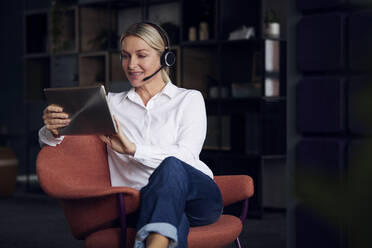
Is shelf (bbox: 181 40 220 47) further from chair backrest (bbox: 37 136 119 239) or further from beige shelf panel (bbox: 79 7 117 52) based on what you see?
chair backrest (bbox: 37 136 119 239)

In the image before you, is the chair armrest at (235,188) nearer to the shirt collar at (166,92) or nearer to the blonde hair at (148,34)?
the shirt collar at (166,92)

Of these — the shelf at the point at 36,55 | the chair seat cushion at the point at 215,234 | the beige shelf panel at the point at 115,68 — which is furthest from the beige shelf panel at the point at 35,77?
the chair seat cushion at the point at 215,234

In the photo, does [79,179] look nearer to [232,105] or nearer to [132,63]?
[132,63]

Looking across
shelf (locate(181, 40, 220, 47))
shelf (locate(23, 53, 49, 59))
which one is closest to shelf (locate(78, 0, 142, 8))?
shelf (locate(23, 53, 49, 59))

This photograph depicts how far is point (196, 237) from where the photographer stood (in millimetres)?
2115

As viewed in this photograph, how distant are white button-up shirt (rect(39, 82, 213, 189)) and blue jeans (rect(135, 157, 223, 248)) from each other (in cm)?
17

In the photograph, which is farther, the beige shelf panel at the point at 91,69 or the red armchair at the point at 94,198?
the beige shelf panel at the point at 91,69

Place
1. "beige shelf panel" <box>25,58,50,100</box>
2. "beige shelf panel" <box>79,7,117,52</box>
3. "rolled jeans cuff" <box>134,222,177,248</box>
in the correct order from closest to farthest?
"rolled jeans cuff" <box>134,222,177,248</box>, "beige shelf panel" <box>79,7,117,52</box>, "beige shelf panel" <box>25,58,50,100</box>

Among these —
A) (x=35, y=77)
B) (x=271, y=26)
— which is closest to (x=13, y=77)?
(x=35, y=77)

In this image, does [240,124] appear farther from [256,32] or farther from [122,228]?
[122,228]

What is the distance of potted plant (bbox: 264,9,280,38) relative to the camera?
17.0ft

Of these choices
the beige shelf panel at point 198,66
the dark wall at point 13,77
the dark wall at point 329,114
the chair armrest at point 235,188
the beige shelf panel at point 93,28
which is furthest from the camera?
the dark wall at point 13,77

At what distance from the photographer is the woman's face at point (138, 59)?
2352 mm

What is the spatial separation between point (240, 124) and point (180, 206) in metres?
3.24
